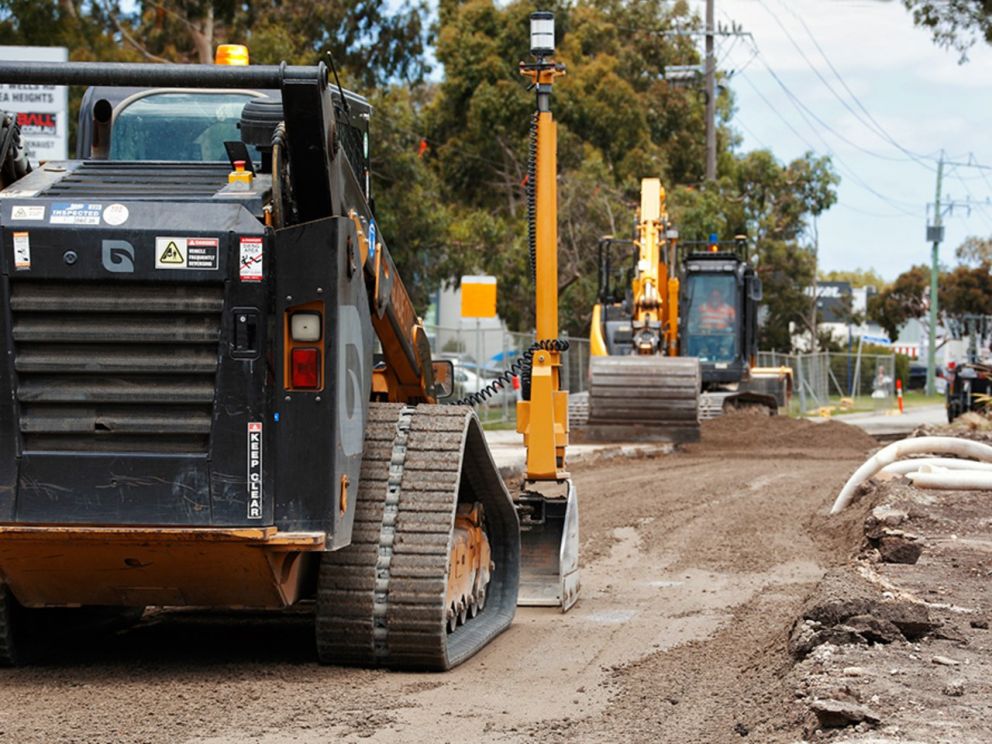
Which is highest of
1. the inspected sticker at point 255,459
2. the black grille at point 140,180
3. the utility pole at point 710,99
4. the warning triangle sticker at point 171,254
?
the utility pole at point 710,99

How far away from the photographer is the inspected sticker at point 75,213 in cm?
692

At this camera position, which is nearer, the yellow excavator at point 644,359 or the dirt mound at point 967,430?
the dirt mound at point 967,430

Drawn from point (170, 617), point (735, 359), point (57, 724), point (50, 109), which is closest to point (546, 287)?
point (170, 617)

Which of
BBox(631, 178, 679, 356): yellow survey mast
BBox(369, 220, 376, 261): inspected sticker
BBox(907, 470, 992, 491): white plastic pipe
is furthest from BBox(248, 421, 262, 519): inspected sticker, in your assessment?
BBox(631, 178, 679, 356): yellow survey mast

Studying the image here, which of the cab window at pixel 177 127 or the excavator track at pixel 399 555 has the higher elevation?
the cab window at pixel 177 127

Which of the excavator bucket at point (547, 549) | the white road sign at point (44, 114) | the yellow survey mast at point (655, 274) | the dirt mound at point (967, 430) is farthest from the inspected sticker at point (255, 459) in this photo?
the yellow survey mast at point (655, 274)

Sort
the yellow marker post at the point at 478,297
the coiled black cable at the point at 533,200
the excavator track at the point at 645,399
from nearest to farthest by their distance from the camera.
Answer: the coiled black cable at the point at 533,200 → the yellow marker post at the point at 478,297 → the excavator track at the point at 645,399

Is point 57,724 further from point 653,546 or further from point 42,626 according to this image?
point 653,546

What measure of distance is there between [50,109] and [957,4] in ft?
44.9

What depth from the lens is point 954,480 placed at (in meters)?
14.3

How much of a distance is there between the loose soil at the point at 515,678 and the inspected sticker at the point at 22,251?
1864 millimetres

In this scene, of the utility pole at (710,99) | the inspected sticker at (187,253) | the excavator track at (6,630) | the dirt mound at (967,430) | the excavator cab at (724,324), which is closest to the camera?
the inspected sticker at (187,253)

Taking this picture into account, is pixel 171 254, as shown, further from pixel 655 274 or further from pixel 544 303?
pixel 655 274

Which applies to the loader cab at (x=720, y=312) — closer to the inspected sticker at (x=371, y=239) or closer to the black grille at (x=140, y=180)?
the inspected sticker at (x=371, y=239)
